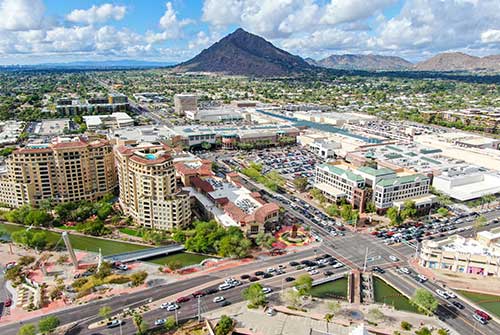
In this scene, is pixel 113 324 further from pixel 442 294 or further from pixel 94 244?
pixel 442 294

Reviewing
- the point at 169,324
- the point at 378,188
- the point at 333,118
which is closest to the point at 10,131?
the point at 333,118

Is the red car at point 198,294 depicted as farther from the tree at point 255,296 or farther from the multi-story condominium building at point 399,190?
the multi-story condominium building at point 399,190

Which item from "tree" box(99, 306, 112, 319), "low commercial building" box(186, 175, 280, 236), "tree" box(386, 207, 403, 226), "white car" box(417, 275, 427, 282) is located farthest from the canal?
"tree" box(386, 207, 403, 226)

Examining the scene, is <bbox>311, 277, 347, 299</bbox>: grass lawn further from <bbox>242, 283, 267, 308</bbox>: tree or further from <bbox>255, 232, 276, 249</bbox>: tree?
<bbox>255, 232, 276, 249</bbox>: tree

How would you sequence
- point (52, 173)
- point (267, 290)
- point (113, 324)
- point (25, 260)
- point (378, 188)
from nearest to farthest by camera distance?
point (113, 324) < point (267, 290) < point (25, 260) < point (52, 173) < point (378, 188)

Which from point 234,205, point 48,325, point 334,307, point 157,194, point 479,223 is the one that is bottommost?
point 334,307

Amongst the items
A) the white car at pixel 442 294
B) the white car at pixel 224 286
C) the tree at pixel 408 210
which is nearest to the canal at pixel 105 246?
the white car at pixel 224 286
